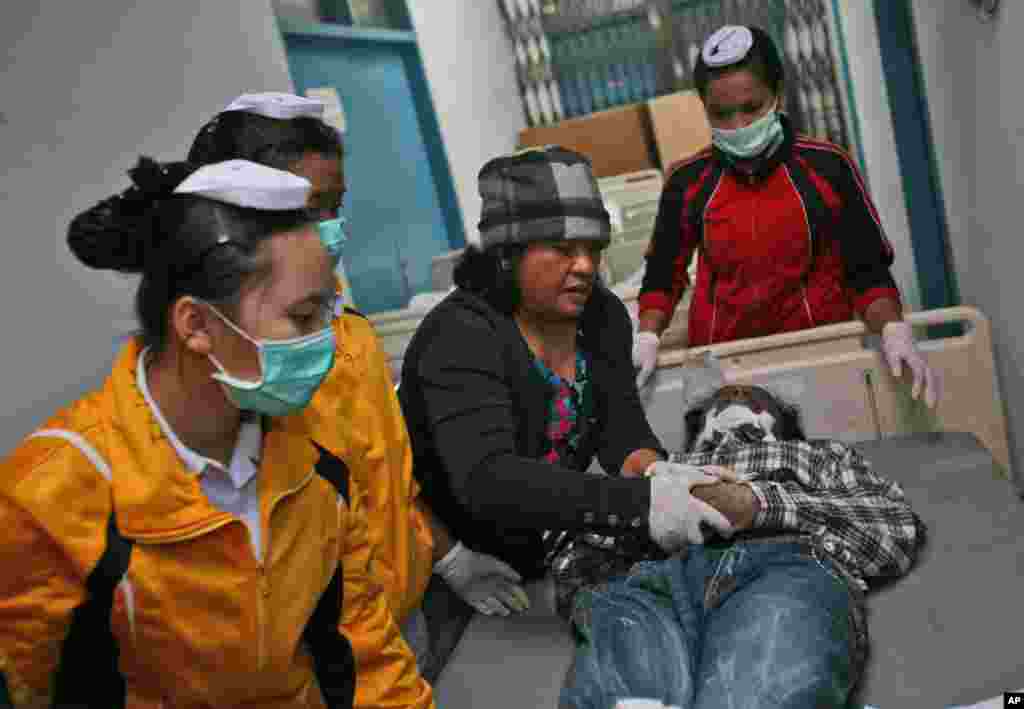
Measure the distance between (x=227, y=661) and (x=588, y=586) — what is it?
2.64 feet

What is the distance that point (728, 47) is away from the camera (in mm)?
2223

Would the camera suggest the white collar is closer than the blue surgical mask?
Yes

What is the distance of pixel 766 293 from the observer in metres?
2.43

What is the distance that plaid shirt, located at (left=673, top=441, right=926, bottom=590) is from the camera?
1.76 metres

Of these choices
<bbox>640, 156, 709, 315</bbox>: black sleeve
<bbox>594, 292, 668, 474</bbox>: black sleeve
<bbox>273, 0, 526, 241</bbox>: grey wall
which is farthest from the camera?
<bbox>273, 0, 526, 241</bbox>: grey wall

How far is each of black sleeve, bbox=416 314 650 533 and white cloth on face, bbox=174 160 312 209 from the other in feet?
1.79

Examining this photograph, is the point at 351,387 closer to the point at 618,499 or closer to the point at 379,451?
the point at 379,451

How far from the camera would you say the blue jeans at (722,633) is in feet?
4.58

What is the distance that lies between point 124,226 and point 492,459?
75 cm

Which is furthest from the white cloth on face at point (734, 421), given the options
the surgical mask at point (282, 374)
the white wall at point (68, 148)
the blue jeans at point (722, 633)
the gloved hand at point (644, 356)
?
the white wall at point (68, 148)

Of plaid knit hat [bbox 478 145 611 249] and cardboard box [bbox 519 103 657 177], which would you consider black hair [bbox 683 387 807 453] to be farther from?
cardboard box [bbox 519 103 657 177]

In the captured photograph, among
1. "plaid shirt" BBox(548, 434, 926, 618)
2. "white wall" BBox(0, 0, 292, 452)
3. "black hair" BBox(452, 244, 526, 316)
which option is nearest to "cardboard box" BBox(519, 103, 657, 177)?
"white wall" BBox(0, 0, 292, 452)

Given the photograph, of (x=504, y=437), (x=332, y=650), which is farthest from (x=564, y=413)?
(x=332, y=650)

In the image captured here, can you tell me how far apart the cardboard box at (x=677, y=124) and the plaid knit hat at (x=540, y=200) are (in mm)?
3472
